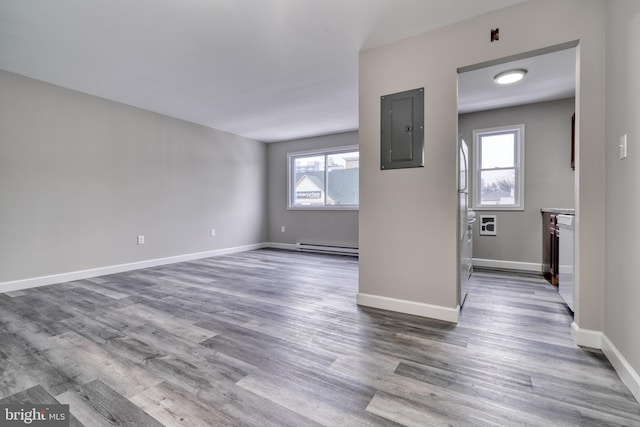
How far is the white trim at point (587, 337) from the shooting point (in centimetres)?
185

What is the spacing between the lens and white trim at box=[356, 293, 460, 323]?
230cm

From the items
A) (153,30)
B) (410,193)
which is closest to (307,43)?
(153,30)

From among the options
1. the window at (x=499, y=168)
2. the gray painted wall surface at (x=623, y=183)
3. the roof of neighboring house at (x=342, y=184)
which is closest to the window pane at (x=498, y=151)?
the window at (x=499, y=168)

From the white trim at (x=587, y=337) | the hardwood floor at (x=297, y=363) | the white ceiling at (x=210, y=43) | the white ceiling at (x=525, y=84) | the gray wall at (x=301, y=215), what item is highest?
the white ceiling at (x=210, y=43)

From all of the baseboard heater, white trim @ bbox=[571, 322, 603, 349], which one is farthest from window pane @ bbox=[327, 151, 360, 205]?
white trim @ bbox=[571, 322, 603, 349]

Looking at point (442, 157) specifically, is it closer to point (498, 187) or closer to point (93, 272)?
point (498, 187)

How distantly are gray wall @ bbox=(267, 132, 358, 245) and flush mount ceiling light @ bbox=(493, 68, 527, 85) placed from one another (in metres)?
2.74

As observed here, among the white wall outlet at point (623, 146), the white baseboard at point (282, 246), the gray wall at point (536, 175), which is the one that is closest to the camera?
the white wall outlet at point (623, 146)

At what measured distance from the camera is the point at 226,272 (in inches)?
161

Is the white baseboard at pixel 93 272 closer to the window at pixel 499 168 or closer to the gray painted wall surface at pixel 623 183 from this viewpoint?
the window at pixel 499 168

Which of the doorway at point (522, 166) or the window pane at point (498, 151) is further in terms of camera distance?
the window pane at point (498, 151)

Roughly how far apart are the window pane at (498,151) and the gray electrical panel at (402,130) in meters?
2.62

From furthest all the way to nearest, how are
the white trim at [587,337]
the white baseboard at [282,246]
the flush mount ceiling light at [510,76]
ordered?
the white baseboard at [282,246], the flush mount ceiling light at [510,76], the white trim at [587,337]

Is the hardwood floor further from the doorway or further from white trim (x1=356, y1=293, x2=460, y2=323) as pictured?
the doorway
